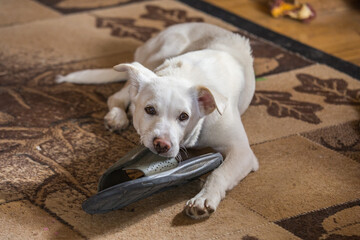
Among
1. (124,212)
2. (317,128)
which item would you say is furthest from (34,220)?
(317,128)

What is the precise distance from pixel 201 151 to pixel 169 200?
348mm

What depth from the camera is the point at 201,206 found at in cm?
173

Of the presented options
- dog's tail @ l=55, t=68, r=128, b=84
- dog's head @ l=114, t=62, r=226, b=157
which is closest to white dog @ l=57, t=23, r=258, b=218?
dog's head @ l=114, t=62, r=226, b=157

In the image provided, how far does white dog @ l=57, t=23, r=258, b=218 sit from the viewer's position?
71.2 inches

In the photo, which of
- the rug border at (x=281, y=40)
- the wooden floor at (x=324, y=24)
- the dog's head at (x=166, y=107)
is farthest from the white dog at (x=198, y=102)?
the wooden floor at (x=324, y=24)

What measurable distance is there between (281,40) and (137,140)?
1409 millimetres

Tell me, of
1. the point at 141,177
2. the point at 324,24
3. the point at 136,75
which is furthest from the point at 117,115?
the point at 324,24

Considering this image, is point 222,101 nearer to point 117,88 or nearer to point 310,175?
point 310,175

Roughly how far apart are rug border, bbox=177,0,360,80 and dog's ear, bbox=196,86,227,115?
47.0 inches

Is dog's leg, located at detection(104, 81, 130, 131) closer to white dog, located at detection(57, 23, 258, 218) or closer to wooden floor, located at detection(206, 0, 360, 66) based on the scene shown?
white dog, located at detection(57, 23, 258, 218)

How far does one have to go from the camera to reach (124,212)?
1.77 m

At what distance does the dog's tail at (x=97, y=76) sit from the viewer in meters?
2.62

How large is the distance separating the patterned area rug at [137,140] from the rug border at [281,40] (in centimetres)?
1

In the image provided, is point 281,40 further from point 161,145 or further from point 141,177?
point 141,177
